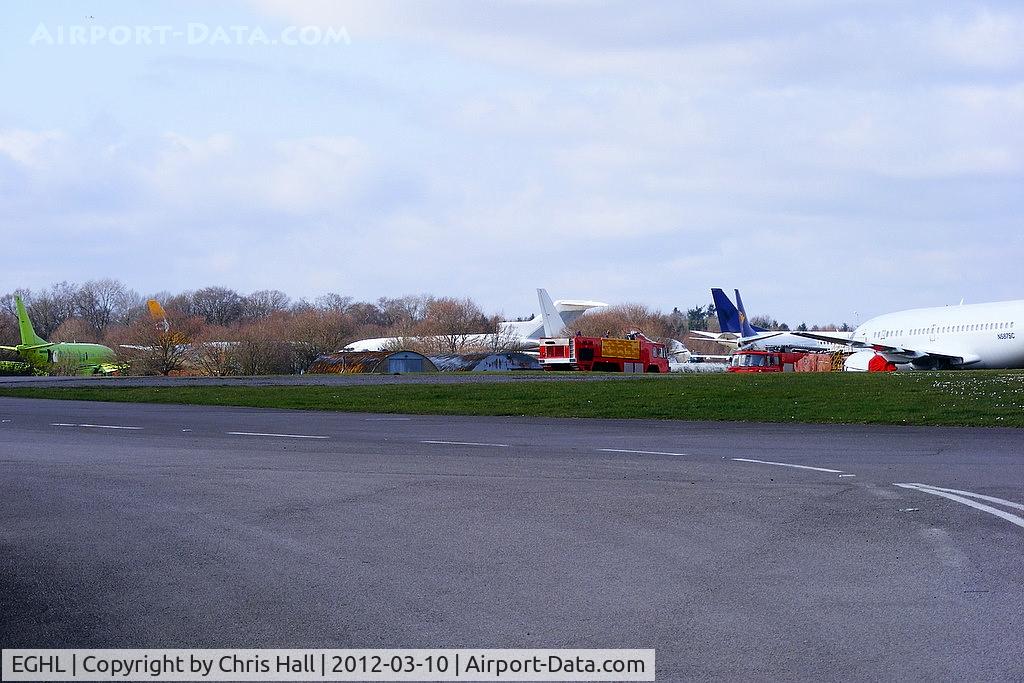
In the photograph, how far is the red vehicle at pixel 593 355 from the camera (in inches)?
2564

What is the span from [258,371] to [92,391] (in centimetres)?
3755

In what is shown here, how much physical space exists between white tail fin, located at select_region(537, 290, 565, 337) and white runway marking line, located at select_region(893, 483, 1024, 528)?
83.8 m

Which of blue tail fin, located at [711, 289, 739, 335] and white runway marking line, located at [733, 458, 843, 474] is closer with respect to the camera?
white runway marking line, located at [733, 458, 843, 474]

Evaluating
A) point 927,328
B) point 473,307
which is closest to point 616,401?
point 927,328

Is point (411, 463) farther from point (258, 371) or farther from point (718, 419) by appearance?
point (258, 371)

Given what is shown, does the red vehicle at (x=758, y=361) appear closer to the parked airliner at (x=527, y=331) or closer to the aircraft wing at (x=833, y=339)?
the aircraft wing at (x=833, y=339)

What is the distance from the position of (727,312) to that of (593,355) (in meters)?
22.4

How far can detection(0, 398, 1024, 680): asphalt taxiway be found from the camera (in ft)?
18.7

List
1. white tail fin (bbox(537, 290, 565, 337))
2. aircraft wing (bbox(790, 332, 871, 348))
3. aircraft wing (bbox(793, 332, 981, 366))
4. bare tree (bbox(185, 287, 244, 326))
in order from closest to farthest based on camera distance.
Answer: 1. aircraft wing (bbox(793, 332, 981, 366))
2. aircraft wing (bbox(790, 332, 871, 348))
3. white tail fin (bbox(537, 290, 565, 337))
4. bare tree (bbox(185, 287, 244, 326))

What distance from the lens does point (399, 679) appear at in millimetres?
5137

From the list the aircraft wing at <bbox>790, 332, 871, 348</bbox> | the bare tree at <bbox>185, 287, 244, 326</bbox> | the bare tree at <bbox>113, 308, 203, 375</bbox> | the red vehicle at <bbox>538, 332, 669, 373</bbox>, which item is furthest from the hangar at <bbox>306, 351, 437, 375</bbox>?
the bare tree at <bbox>185, 287, 244, 326</bbox>

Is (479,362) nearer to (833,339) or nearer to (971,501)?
(833,339)

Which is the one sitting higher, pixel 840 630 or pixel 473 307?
pixel 473 307

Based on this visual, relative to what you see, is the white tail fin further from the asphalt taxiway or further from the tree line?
the asphalt taxiway
